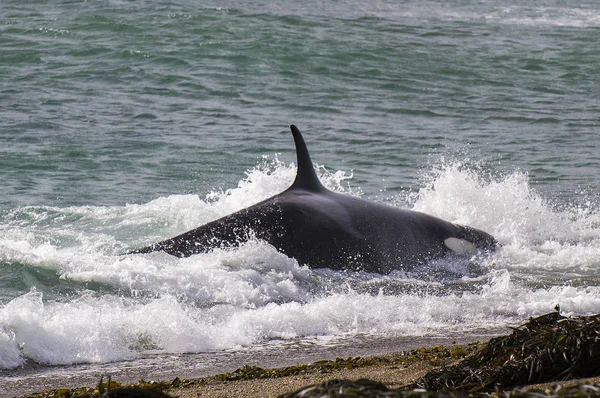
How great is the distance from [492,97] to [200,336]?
14.9 m

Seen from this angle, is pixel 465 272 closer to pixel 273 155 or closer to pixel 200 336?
pixel 200 336

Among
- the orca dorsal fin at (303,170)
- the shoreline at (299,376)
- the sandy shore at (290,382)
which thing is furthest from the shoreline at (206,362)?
the orca dorsal fin at (303,170)

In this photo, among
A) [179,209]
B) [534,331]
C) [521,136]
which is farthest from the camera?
[521,136]

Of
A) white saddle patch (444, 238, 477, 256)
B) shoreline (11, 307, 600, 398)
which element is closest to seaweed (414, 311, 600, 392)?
shoreline (11, 307, 600, 398)

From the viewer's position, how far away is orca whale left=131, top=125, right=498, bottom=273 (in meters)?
9.72

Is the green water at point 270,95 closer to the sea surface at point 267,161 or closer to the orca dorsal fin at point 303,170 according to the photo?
the sea surface at point 267,161

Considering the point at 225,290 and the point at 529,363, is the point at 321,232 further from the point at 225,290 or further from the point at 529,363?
the point at 529,363

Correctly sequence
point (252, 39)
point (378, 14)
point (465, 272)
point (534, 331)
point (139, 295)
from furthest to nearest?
point (378, 14) < point (252, 39) < point (465, 272) < point (139, 295) < point (534, 331)

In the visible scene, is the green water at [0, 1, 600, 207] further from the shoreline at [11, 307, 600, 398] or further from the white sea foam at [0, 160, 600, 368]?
the shoreline at [11, 307, 600, 398]

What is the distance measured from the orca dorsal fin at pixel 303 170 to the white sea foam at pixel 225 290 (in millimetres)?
981

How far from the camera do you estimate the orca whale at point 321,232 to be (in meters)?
9.72

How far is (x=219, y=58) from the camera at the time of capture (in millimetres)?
23891

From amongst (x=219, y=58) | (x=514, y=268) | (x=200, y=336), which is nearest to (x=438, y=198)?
(x=514, y=268)

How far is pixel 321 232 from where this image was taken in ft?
32.5
